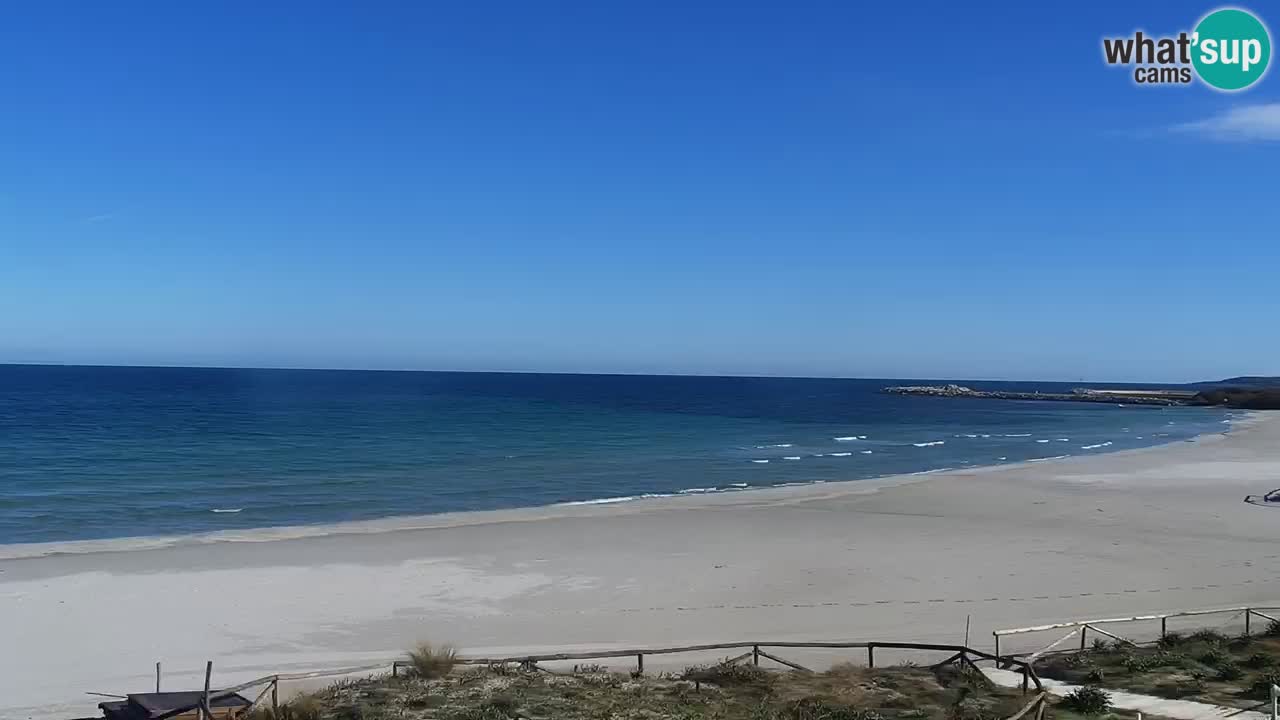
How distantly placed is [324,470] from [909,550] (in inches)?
1131

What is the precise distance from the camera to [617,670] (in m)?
14.9

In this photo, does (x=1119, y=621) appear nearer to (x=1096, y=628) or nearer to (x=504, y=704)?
(x=1096, y=628)

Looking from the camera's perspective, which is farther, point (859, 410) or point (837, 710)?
point (859, 410)

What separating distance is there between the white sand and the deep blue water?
16.2 ft

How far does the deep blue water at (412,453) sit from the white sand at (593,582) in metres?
4.95

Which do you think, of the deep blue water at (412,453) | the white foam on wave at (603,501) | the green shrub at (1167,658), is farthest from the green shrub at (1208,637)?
the deep blue water at (412,453)

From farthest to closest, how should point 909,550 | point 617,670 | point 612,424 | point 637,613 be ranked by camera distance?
point 612,424, point 909,550, point 637,613, point 617,670

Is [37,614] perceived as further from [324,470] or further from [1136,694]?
[324,470]

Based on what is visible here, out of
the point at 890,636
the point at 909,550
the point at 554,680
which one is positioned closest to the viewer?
the point at 554,680

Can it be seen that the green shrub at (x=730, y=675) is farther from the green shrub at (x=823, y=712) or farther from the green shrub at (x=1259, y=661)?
the green shrub at (x=1259, y=661)

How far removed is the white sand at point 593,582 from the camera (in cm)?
1702

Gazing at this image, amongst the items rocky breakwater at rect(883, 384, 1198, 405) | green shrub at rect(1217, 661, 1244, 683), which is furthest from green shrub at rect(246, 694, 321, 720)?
rocky breakwater at rect(883, 384, 1198, 405)

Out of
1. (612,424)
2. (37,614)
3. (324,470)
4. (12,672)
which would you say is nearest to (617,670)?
(12,672)

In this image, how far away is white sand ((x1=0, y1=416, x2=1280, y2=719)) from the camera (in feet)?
55.8
